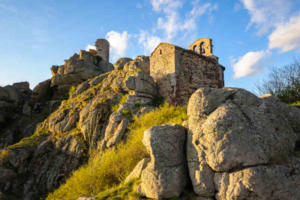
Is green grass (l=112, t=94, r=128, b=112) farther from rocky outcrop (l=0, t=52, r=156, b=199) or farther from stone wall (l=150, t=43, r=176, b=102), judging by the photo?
stone wall (l=150, t=43, r=176, b=102)

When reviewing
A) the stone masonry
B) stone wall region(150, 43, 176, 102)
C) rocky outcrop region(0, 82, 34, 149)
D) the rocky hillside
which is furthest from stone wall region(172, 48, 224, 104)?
rocky outcrop region(0, 82, 34, 149)

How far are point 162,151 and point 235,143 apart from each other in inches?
62.7

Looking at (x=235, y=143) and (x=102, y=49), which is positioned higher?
(x=102, y=49)

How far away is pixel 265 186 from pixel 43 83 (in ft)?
91.0

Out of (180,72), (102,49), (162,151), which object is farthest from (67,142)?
(102,49)

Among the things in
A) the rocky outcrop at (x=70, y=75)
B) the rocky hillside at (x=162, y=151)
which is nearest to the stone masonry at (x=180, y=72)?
the rocky hillside at (x=162, y=151)

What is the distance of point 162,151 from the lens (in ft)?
13.8

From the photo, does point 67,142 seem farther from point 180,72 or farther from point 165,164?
point 165,164

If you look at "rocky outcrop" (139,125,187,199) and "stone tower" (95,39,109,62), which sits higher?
"stone tower" (95,39,109,62)

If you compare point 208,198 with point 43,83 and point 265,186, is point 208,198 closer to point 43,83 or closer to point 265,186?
point 265,186

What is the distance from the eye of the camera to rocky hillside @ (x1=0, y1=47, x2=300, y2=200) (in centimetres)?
337

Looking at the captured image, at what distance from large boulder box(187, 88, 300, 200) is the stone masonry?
8.32 meters

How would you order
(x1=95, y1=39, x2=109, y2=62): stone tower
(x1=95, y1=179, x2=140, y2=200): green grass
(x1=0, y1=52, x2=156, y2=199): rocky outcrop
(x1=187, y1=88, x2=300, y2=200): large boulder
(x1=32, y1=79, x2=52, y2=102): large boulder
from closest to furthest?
(x1=187, y1=88, x2=300, y2=200): large boulder, (x1=95, y1=179, x2=140, y2=200): green grass, (x1=0, y1=52, x2=156, y2=199): rocky outcrop, (x1=32, y1=79, x2=52, y2=102): large boulder, (x1=95, y1=39, x2=109, y2=62): stone tower

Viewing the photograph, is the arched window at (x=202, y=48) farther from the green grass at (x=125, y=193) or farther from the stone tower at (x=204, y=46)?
the green grass at (x=125, y=193)
